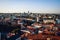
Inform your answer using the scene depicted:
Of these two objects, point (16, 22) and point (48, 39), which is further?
point (16, 22)

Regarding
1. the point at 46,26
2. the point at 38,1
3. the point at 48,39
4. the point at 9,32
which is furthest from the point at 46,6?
the point at 9,32

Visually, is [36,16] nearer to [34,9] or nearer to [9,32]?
[34,9]

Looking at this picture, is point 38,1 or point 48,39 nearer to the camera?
point 48,39

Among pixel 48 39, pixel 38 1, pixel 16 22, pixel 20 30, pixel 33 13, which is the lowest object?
pixel 48 39

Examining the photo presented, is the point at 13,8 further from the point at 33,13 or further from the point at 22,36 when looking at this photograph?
the point at 22,36

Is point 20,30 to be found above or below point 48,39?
above

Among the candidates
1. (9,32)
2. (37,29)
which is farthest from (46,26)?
(9,32)
